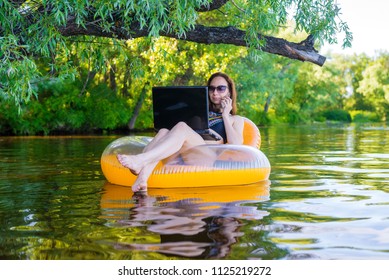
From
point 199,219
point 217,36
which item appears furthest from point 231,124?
point 199,219

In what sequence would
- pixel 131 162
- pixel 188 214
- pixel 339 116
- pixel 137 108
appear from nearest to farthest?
pixel 188 214 → pixel 131 162 → pixel 137 108 → pixel 339 116

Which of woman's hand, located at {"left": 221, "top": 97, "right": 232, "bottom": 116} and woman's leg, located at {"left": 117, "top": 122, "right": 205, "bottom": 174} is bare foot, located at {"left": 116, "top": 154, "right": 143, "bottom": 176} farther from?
woman's hand, located at {"left": 221, "top": 97, "right": 232, "bottom": 116}

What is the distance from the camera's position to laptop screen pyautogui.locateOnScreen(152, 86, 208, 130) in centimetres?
754

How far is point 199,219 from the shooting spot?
532 centimetres

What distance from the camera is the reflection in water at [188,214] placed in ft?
14.1

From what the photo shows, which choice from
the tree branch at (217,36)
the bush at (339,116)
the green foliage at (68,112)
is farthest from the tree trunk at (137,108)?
the bush at (339,116)


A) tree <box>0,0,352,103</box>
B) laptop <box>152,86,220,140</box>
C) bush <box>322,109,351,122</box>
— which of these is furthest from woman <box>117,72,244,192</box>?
bush <box>322,109,351,122</box>

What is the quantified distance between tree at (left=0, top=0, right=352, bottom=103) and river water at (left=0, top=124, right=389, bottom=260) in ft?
4.68

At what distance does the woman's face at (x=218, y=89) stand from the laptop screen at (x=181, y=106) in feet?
1.54

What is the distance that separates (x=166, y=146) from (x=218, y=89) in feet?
4.03

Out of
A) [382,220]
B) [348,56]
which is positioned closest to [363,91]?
[348,56]

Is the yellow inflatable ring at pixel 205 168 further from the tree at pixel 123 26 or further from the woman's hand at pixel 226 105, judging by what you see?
the tree at pixel 123 26

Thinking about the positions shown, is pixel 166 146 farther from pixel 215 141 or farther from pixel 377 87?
pixel 377 87

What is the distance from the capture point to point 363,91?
5934cm
